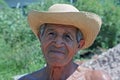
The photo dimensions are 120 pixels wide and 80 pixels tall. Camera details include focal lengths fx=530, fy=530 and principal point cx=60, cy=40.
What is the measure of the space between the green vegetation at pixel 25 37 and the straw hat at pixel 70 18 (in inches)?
185

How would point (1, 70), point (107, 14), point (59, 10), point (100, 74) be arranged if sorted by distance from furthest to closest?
point (107, 14), point (1, 70), point (100, 74), point (59, 10)

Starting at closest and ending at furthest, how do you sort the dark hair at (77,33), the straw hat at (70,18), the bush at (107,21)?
the straw hat at (70,18)
the dark hair at (77,33)
the bush at (107,21)

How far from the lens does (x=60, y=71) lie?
118 inches

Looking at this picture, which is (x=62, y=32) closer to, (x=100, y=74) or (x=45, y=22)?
(x=45, y=22)

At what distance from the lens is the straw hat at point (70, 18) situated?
2840 millimetres

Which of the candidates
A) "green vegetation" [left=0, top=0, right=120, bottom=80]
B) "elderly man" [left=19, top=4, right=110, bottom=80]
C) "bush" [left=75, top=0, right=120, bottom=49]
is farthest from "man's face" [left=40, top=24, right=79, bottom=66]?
"bush" [left=75, top=0, right=120, bottom=49]

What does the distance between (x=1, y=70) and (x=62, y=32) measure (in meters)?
5.33

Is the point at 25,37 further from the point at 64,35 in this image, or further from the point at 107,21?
the point at 64,35

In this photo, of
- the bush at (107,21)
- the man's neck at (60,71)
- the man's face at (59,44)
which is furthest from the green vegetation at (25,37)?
the man's face at (59,44)

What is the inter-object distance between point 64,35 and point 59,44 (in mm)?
64

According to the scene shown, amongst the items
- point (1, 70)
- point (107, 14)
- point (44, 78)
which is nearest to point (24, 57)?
point (1, 70)

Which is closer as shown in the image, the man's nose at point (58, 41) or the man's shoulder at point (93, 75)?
the man's nose at point (58, 41)

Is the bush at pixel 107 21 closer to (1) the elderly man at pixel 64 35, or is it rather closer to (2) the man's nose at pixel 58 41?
(1) the elderly man at pixel 64 35

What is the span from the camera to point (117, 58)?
5.41 metres
